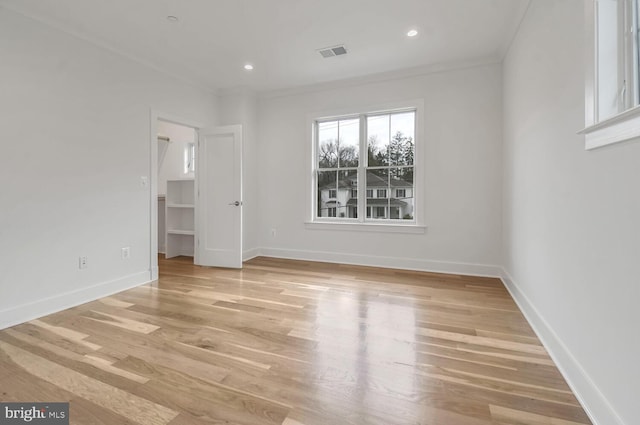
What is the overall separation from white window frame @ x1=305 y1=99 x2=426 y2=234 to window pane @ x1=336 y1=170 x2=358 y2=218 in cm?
8

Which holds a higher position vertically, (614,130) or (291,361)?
(614,130)

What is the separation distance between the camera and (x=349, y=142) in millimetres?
4535

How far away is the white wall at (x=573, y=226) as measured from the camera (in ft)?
3.84

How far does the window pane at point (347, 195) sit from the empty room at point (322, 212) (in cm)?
4

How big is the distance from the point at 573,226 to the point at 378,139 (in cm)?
300

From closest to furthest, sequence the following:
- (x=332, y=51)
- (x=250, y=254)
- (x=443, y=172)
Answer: (x=332, y=51) < (x=443, y=172) < (x=250, y=254)

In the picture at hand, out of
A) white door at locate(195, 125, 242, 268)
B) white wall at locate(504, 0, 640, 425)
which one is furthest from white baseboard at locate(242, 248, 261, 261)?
white wall at locate(504, 0, 640, 425)

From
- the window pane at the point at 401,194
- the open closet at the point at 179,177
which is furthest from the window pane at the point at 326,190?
the open closet at the point at 179,177

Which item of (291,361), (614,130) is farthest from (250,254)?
(614,130)

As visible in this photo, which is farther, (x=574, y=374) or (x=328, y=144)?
(x=328, y=144)

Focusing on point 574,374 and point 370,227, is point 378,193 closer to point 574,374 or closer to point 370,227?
point 370,227

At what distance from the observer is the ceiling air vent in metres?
3.38

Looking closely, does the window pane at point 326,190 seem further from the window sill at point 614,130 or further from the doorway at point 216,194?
the window sill at point 614,130

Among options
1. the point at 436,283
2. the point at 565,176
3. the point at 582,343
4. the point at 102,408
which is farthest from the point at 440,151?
the point at 102,408
